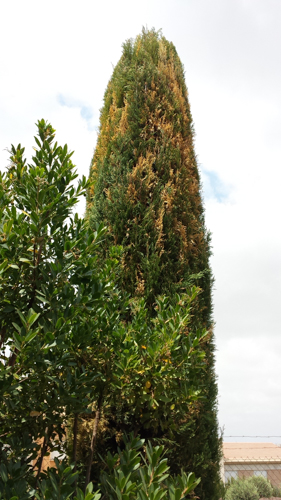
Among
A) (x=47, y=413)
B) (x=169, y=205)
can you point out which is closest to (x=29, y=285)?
(x=47, y=413)

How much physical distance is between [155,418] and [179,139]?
3.93 metres

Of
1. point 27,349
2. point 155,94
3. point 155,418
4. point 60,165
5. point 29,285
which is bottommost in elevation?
point 155,418

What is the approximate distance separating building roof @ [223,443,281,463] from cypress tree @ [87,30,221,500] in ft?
62.8

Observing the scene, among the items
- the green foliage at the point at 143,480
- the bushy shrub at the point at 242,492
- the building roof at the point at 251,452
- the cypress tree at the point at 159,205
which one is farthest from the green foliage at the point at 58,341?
the building roof at the point at 251,452

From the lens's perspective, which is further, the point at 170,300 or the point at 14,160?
the point at 170,300

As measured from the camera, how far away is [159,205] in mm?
5125

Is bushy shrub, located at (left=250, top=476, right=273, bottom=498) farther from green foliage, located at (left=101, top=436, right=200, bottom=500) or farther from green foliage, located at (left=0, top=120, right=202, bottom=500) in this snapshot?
green foliage, located at (left=101, top=436, right=200, bottom=500)

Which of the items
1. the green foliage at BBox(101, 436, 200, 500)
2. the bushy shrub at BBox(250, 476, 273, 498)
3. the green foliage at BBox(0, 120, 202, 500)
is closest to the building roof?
the bushy shrub at BBox(250, 476, 273, 498)

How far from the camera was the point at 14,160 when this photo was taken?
3.57 meters

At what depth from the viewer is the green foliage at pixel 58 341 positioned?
2.72 meters

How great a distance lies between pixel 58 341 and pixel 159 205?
286 cm

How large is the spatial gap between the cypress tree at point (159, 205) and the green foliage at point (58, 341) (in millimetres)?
1097

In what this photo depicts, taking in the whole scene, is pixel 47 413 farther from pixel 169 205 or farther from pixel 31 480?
pixel 169 205

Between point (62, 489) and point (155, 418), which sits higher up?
point (155, 418)
